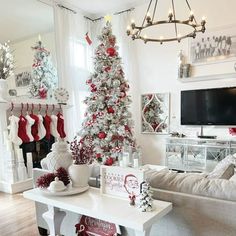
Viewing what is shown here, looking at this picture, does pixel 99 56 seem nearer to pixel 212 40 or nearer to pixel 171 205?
pixel 212 40

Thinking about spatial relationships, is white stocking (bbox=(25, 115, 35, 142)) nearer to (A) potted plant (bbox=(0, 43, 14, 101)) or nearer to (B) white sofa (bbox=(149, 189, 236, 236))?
(A) potted plant (bbox=(0, 43, 14, 101))

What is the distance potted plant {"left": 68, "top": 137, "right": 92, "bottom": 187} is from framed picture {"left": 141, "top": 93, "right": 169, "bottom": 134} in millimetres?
3376

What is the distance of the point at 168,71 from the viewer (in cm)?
502

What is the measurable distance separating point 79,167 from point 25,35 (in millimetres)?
3550

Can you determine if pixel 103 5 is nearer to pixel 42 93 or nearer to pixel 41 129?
pixel 42 93

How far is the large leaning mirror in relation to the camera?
4.22 m

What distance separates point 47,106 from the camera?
4.64 meters

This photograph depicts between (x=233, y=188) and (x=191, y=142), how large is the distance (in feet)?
9.94

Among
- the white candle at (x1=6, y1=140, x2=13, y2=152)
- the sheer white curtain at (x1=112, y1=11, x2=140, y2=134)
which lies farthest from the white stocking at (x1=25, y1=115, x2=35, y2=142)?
the sheer white curtain at (x1=112, y1=11, x2=140, y2=134)

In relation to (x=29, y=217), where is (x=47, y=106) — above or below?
above

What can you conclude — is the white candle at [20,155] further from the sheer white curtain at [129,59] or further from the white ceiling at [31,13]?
the sheer white curtain at [129,59]

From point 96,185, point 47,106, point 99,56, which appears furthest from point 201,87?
point 96,185

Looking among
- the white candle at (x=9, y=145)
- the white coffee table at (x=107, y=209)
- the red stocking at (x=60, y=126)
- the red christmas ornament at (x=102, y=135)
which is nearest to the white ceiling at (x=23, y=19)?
the red stocking at (x=60, y=126)

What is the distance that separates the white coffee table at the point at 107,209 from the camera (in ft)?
4.45
